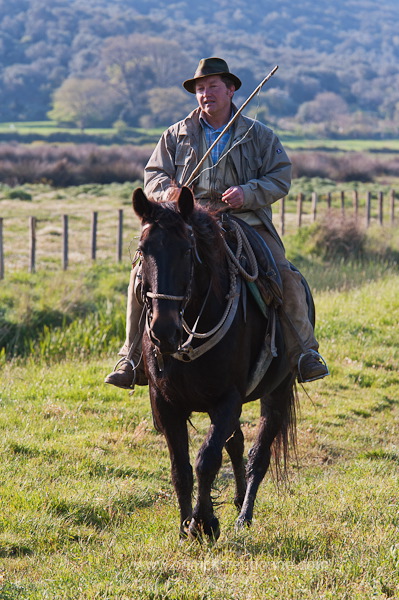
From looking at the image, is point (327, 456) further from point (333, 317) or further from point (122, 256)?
point (122, 256)

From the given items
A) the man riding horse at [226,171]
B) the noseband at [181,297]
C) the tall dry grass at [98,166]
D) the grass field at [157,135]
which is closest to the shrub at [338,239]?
the man riding horse at [226,171]

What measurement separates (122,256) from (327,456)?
13.7 m

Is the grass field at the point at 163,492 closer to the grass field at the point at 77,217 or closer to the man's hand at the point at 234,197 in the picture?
the man's hand at the point at 234,197

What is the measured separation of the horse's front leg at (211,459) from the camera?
515cm

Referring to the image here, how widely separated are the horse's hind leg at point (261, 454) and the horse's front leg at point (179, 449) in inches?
20.5

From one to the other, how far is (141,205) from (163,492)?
3153 millimetres

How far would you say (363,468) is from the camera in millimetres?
7727

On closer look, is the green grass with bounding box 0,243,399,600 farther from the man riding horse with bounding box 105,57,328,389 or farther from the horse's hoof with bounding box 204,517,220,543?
the man riding horse with bounding box 105,57,328,389

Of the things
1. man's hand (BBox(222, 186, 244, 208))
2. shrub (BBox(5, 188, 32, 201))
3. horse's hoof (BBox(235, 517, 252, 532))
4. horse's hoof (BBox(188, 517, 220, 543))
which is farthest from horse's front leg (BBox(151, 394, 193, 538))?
shrub (BBox(5, 188, 32, 201))

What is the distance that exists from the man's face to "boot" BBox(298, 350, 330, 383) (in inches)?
77.8

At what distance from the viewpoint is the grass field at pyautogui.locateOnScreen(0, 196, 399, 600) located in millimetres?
4770

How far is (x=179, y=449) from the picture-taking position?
5492 millimetres

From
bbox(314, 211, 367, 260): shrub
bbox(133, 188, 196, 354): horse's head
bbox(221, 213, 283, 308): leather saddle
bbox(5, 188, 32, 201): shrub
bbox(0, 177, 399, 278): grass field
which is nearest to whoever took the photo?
bbox(133, 188, 196, 354): horse's head

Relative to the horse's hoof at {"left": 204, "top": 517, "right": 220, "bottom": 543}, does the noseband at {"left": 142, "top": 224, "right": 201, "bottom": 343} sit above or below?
above
